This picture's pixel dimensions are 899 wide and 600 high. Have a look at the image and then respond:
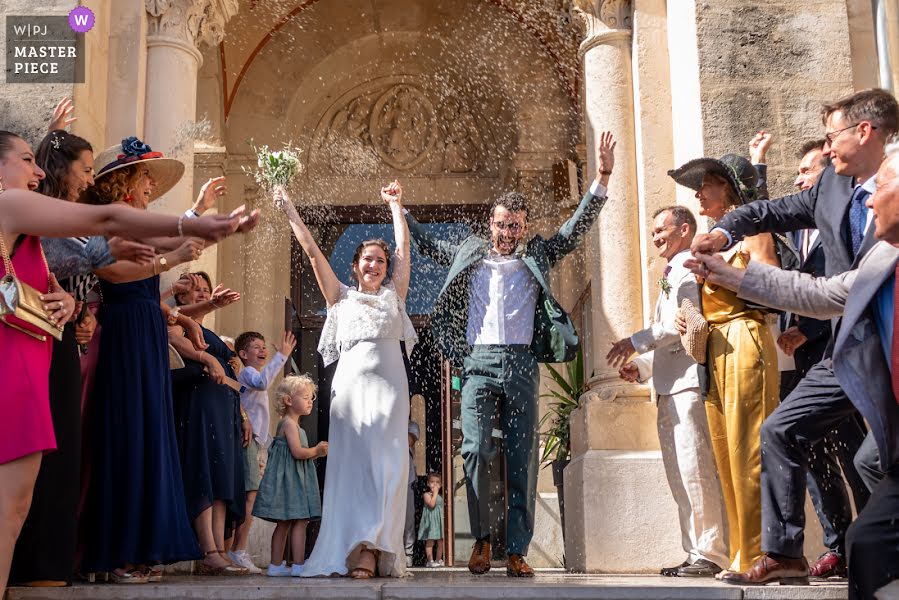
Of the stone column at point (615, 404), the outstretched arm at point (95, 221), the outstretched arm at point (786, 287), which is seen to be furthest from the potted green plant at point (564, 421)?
the outstretched arm at point (95, 221)

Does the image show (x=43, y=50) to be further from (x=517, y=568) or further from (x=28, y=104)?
(x=517, y=568)

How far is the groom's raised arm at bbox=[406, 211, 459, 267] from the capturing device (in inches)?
232

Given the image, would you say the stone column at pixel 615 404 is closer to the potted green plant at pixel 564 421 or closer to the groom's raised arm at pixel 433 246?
the potted green plant at pixel 564 421

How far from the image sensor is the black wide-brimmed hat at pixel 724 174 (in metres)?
5.27

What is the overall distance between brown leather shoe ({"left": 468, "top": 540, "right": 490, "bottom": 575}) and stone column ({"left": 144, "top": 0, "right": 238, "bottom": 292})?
3.27 meters

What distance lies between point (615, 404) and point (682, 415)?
1.26 metres

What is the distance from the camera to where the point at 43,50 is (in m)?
6.73

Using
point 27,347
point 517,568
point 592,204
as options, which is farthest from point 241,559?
point 27,347

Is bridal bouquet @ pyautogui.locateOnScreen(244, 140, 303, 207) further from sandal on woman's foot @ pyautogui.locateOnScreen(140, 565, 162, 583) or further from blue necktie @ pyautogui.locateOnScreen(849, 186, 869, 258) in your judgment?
blue necktie @ pyautogui.locateOnScreen(849, 186, 869, 258)

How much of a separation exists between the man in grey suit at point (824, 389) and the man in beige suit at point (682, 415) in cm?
106

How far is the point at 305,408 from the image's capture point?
6.64 m

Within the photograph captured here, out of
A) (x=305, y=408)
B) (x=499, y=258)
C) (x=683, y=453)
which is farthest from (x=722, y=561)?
(x=305, y=408)

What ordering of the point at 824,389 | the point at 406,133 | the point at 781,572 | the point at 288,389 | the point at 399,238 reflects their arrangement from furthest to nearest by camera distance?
the point at 406,133 < the point at 288,389 < the point at 399,238 < the point at 781,572 < the point at 824,389

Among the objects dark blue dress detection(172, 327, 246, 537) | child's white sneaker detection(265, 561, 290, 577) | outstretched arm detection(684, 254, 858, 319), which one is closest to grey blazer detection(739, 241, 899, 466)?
outstretched arm detection(684, 254, 858, 319)
